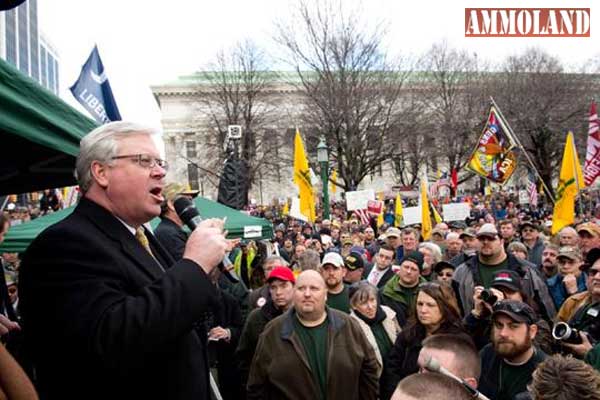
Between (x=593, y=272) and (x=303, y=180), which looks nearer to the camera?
(x=593, y=272)

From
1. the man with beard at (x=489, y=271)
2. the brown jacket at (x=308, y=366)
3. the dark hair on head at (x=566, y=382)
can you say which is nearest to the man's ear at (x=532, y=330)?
the brown jacket at (x=308, y=366)

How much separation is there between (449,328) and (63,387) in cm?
356

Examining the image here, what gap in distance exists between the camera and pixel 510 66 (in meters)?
43.1

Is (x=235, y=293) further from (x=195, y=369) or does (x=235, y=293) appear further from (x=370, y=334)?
(x=195, y=369)

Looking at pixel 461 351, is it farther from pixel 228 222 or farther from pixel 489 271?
pixel 228 222

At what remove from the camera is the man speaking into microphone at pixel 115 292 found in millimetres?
1713

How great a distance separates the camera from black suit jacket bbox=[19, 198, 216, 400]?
1.70 meters

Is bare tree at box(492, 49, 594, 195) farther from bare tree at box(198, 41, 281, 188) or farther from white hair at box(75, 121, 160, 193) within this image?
white hair at box(75, 121, 160, 193)

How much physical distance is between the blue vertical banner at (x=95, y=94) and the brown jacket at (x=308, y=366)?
3.13m

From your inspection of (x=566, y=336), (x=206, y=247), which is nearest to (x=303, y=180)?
(x=566, y=336)

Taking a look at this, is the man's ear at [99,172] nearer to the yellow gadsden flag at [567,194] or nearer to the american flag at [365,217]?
the yellow gadsden flag at [567,194]

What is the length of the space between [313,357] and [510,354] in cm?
135

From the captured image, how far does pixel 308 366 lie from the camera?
Result: 425 centimetres

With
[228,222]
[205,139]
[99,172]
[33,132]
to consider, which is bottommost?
[228,222]
